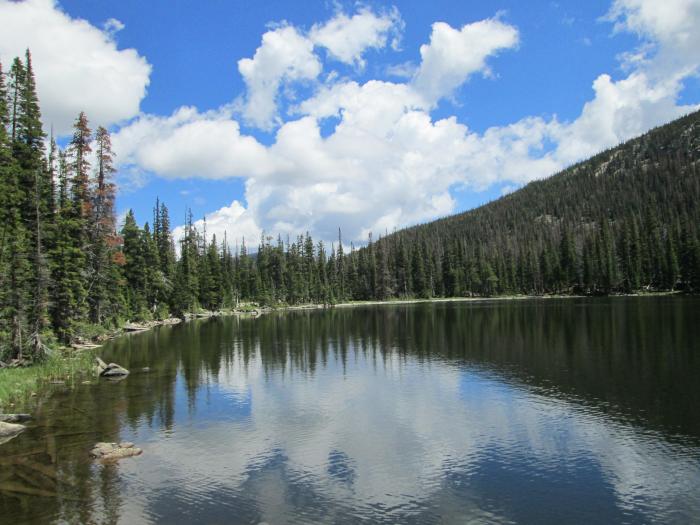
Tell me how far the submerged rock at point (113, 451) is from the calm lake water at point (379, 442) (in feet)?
1.71

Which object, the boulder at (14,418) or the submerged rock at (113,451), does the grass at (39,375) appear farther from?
the submerged rock at (113,451)

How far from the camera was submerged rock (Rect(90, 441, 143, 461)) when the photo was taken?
824 inches

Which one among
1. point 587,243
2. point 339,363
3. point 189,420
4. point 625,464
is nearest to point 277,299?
point 587,243

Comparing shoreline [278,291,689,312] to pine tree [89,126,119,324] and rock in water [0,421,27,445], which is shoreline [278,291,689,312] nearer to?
pine tree [89,126,119,324]

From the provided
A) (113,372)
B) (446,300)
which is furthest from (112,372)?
(446,300)

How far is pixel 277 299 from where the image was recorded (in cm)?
15588

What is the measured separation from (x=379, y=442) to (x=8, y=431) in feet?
56.2

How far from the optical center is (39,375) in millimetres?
35125

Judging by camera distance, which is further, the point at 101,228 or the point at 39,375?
the point at 101,228

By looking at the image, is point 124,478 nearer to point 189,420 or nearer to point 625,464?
point 189,420

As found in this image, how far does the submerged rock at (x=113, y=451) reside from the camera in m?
20.9

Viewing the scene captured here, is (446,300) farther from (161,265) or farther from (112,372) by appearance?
(112,372)

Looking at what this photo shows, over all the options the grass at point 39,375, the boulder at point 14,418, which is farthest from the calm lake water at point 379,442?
the grass at point 39,375

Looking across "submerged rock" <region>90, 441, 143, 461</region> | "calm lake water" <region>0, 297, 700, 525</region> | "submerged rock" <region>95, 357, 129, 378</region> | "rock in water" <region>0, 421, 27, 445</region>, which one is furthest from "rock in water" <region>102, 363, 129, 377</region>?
"submerged rock" <region>90, 441, 143, 461</region>
